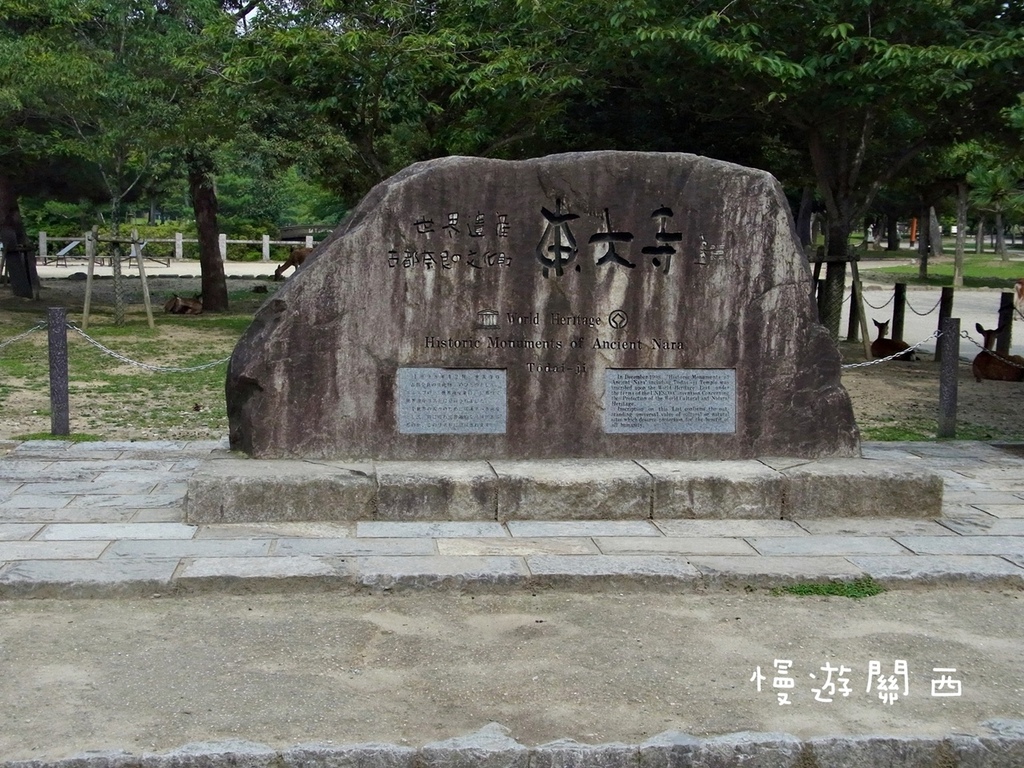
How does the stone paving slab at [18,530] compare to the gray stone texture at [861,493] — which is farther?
the gray stone texture at [861,493]

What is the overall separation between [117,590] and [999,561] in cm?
481

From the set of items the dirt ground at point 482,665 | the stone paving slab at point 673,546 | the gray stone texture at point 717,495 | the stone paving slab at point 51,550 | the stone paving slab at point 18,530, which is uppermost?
the gray stone texture at point 717,495

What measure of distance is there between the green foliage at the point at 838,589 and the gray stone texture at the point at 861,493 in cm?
108

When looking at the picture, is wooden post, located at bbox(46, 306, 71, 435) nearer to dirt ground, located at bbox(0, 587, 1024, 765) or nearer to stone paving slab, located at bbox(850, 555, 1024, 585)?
dirt ground, located at bbox(0, 587, 1024, 765)

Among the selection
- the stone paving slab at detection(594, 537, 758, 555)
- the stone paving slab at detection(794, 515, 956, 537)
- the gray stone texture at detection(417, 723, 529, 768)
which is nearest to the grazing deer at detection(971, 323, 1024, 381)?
the stone paving slab at detection(794, 515, 956, 537)

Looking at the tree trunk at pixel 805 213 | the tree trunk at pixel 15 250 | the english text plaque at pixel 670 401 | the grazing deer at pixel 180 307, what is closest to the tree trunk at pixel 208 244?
the grazing deer at pixel 180 307

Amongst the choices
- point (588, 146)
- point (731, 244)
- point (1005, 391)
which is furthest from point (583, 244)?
point (588, 146)

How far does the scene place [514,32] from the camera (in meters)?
15.1

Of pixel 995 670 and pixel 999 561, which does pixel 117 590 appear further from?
pixel 999 561

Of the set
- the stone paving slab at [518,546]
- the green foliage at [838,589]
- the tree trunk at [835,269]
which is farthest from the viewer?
the tree trunk at [835,269]

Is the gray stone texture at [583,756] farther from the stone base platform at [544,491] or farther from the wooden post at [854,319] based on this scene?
the wooden post at [854,319]

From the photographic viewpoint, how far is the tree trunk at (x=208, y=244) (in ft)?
69.4

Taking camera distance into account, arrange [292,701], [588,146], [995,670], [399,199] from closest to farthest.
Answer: [292,701] → [995,670] → [399,199] → [588,146]

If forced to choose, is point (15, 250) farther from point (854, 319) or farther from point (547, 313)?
point (547, 313)
